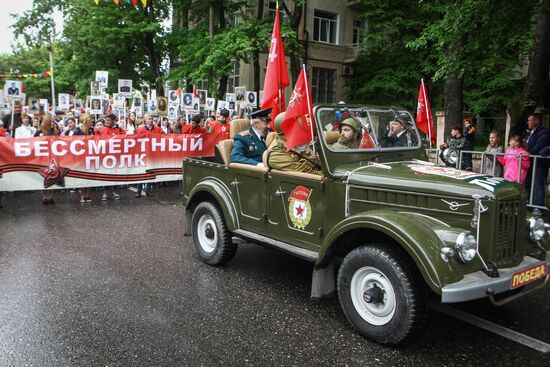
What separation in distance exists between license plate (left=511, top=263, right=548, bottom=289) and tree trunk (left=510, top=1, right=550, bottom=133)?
8056mm

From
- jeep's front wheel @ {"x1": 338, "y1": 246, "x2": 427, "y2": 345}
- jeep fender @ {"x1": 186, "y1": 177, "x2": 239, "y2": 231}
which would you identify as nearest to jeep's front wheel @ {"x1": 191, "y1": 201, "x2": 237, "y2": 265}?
jeep fender @ {"x1": 186, "y1": 177, "x2": 239, "y2": 231}

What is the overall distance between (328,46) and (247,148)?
81.3ft

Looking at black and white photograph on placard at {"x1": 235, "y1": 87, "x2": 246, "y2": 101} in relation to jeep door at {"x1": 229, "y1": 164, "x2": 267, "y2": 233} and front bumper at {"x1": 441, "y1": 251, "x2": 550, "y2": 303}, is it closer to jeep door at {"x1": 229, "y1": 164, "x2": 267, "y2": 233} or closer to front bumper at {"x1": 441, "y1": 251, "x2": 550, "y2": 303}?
jeep door at {"x1": 229, "y1": 164, "x2": 267, "y2": 233}

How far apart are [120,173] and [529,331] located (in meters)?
8.85

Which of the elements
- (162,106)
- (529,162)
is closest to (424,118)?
(529,162)

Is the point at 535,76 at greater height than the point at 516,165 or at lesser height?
greater

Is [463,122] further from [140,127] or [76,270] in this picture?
[76,270]

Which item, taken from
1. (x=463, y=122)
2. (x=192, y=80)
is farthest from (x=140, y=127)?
(x=463, y=122)

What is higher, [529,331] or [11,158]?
[11,158]

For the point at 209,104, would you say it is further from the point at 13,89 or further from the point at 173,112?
the point at 13,89

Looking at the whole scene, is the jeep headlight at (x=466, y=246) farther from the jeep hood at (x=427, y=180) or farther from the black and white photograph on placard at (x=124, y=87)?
the black and white photograph on placard at (x=124, y=87)

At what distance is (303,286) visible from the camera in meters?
5.20

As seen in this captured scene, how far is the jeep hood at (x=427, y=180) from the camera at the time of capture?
12.2 ft

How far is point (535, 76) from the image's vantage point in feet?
35.5
